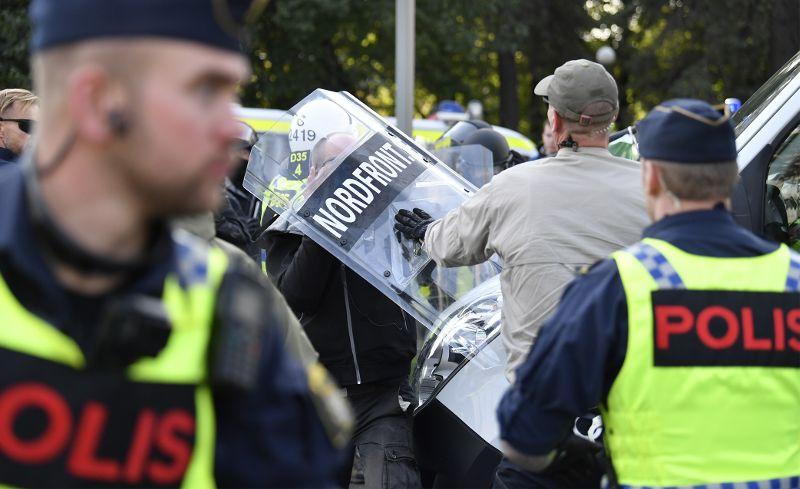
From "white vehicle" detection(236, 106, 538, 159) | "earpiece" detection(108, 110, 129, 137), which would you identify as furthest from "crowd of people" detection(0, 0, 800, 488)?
"white vehicle" detection(236, 106, 538, 159)

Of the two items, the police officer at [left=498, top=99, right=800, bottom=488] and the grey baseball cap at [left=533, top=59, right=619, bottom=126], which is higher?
the grey baseball cap at [left=533, top=59, right=619, bottom=126]

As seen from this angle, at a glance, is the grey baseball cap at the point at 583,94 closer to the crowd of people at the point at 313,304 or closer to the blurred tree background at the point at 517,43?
the crowd of people at the point at 313,304

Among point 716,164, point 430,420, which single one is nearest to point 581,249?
point 716,164

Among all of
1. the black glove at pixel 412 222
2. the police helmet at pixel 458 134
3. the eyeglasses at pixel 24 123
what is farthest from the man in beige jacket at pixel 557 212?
the police helmet at pixel 458 134

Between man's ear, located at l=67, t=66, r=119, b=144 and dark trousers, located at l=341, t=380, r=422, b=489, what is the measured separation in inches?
118

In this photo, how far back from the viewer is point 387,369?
450 cm

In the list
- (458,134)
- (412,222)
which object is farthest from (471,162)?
(412,222)

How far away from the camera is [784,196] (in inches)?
163

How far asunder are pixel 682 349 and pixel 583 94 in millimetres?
1280

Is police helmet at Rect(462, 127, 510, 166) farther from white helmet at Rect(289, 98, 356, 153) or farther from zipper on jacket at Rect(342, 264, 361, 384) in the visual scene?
zipper on jacket at Rect(342, 264, 361, 384)

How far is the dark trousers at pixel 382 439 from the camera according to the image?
427 cm

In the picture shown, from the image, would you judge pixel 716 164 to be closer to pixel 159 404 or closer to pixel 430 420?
pixel 159 404

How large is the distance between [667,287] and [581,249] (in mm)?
840

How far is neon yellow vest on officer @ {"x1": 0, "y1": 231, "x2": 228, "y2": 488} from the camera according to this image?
1529mm
